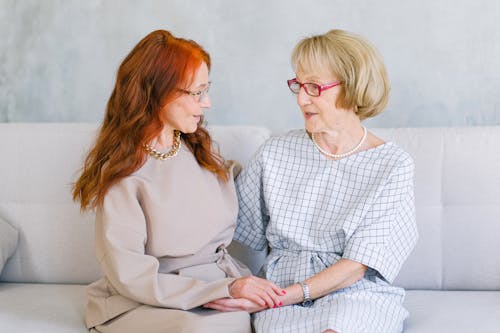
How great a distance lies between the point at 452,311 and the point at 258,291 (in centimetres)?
61

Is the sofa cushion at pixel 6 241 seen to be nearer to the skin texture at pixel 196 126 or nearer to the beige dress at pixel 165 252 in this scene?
the beige dress at pixel 165 252

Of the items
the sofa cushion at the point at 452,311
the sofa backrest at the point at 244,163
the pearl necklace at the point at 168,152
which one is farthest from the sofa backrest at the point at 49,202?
the sofa cushion at the point at 452,311

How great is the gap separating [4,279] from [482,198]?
63.7 inches

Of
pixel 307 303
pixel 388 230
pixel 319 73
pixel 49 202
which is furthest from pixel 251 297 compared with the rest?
pixel 49 202

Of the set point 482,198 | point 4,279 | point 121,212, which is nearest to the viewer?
point 121,212

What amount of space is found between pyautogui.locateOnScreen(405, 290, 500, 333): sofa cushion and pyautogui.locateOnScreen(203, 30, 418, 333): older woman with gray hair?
0.31 feet

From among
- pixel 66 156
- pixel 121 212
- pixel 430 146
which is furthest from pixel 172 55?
pixel 430 146

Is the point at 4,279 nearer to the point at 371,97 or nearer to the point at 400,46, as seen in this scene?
the point at 371,97

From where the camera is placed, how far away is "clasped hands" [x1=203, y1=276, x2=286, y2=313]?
2.23 m

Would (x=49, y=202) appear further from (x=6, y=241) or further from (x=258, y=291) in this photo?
(x=258, y=291)

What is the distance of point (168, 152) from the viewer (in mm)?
2389

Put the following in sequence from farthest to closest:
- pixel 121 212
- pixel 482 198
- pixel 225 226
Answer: pixel 482 198
pixel 225 226
pixel 121 212

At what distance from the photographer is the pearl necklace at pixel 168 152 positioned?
2357mm

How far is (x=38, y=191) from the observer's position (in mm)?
2797
